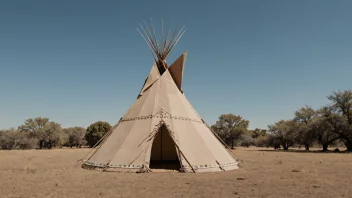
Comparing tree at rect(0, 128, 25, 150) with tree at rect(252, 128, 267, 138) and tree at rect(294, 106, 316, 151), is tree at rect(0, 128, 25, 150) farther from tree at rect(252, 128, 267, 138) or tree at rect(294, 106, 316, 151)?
tree at rect(252, 128, 267, 138)

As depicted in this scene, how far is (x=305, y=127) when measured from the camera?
165 feet

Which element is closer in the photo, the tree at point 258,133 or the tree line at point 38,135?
the tree line at point 38,135

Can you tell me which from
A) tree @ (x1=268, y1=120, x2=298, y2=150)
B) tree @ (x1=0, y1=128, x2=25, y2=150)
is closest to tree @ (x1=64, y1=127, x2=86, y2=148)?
tree @ (x1=0, y1=128, x2=25, y2=150)

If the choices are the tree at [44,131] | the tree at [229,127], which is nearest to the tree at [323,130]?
the tree at [229,127]

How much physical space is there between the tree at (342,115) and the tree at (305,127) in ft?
14.1

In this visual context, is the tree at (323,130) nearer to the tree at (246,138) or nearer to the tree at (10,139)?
the tree at (246,138)

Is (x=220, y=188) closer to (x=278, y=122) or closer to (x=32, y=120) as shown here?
(x=278, y=122)

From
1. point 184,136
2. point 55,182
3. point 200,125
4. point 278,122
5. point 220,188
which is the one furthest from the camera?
point 278,122

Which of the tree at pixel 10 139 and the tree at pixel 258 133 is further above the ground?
the tree at pixel 258 133

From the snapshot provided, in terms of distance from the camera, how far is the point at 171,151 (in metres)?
20.7

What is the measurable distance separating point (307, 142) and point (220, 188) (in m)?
48.0

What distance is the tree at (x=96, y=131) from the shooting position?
73.6m

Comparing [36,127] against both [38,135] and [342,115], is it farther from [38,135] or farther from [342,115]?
[342,115]

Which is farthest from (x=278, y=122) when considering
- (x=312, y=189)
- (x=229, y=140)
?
(x=312, y=189)
